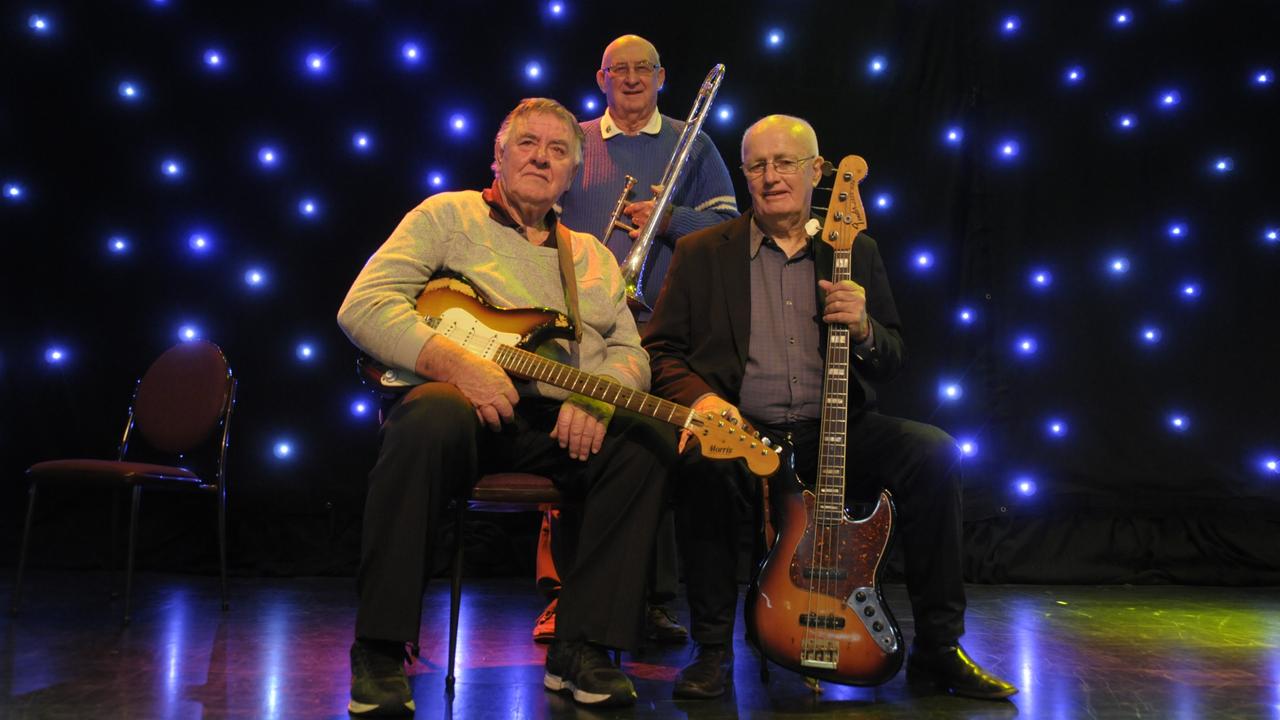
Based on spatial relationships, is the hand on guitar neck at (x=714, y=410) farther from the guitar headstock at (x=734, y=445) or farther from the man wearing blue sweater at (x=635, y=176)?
the man wearing blue sweater at (x=635, y=176)

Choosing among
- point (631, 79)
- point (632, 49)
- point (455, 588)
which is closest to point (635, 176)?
point (631, 79)

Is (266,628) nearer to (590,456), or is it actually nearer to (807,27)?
(590,456)

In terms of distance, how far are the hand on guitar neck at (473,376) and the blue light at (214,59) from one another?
8.55 ft

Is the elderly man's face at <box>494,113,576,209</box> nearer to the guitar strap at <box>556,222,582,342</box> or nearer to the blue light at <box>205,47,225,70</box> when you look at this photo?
the guitar strap at <box>556,222,582,342</box>

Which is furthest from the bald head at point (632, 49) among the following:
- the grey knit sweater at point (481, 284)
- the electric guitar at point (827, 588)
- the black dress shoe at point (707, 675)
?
the black dress shoe at point (707, 675)

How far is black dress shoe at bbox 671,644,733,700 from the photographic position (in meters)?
2.27

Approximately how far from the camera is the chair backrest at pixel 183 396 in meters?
3.69

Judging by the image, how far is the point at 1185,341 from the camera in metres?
4.44

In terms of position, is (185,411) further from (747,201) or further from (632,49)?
(747,201)

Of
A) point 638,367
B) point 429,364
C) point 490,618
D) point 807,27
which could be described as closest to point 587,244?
point 638,367

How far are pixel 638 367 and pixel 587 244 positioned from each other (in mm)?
405

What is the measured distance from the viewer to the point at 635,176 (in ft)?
11.7

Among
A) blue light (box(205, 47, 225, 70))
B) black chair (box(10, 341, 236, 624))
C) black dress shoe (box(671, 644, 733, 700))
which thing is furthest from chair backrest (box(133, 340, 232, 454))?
black dress shoe (box(671, 644, 733, 700))

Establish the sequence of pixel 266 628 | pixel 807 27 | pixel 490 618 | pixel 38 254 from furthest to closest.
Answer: pixel 807 27 → pixel 38 254 → pixel 490 618 → pixel 266 628
